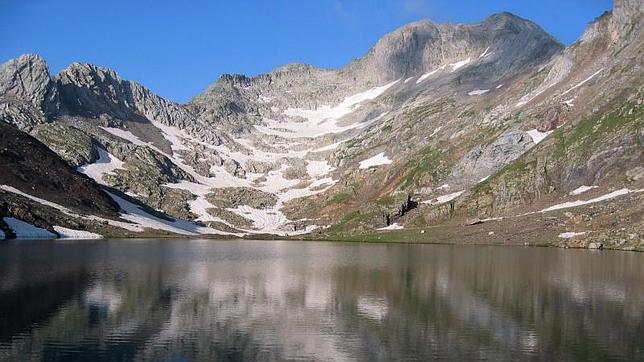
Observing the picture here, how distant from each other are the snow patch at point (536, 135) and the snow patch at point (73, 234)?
429ft

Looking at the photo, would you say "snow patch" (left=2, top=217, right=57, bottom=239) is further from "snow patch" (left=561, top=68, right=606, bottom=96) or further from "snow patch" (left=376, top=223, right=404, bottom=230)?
"snow patch" (left=561, top=68, right=606, bottom=96)

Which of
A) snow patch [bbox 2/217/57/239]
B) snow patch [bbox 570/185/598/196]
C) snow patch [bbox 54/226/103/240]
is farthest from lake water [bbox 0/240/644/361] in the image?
snow patch [bbox 570/185/598/196]

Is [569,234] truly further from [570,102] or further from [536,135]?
[570,102]

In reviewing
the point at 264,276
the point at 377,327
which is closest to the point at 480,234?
the point at 264,276

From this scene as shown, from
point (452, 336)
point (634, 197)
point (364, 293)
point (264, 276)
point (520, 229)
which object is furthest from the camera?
point (520, 229)

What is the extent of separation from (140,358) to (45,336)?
7422 millimetres

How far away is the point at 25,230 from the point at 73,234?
46.0 feet

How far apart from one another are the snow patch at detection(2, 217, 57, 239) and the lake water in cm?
5559

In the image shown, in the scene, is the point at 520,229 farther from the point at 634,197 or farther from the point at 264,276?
the point at 264,276

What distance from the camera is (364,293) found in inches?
2085

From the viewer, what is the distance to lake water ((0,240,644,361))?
31594 millimetres

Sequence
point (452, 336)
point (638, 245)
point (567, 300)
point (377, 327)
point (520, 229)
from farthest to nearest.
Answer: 1. point (520, 229)
2. point (638, 245)
3. point (567, 300)
4. point (377, 327)
5. point (452, 336)

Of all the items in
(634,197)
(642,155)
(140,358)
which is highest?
(642,155)

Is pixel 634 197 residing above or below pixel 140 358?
above
